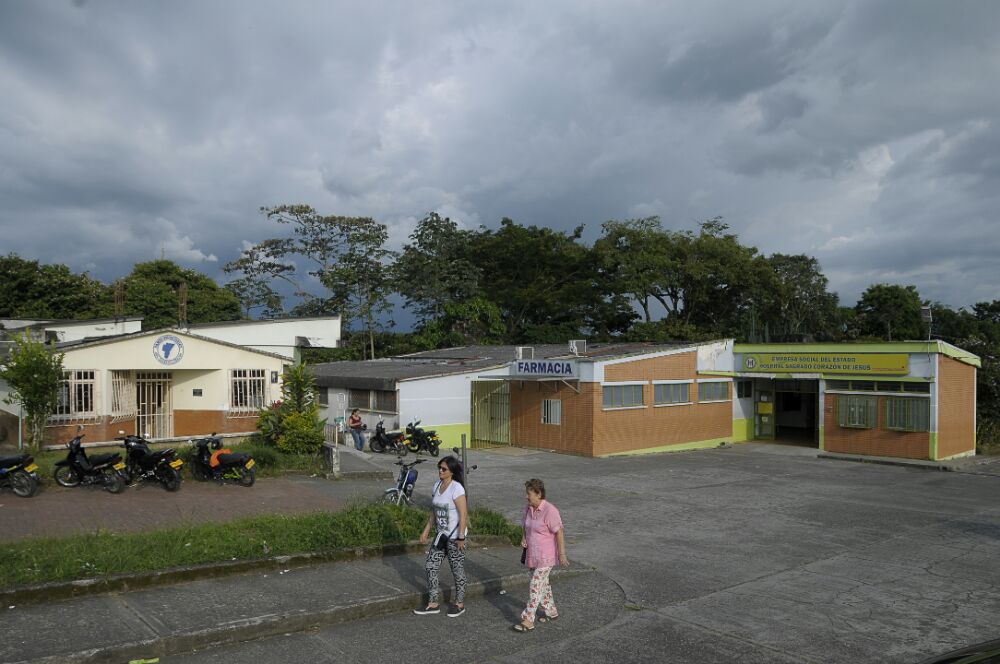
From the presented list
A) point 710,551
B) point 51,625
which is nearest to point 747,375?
point 710,551

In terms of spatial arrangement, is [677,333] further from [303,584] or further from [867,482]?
[303,584]

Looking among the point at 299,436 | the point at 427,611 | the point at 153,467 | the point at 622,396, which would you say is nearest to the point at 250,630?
the point at 427,611

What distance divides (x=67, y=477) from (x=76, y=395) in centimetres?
521

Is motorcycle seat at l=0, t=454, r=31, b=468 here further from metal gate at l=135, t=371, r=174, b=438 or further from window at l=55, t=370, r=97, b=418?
metal gate at l=135, t=371, r=174, b=438

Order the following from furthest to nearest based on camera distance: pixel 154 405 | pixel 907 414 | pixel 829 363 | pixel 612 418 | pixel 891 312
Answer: pixel 891 312 < pixel 829 363 < pixel 612 418 < pixel 907 414 < pixel 154 405

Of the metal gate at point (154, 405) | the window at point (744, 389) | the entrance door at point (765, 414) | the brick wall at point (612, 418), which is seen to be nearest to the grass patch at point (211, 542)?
the metal gate at point (154, 405)

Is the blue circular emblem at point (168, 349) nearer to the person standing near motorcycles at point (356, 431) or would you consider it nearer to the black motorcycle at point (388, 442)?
the person standing near motorcycles at point (356, 431)

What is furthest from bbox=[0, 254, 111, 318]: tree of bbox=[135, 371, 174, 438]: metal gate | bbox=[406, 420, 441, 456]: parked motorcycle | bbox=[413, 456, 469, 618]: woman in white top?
bbox=[413, 456, 469, 618]: woman in white top

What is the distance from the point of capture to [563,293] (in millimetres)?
43156

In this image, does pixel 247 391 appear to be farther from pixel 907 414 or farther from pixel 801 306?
pixel 801 306

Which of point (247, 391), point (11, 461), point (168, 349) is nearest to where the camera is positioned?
point (11, 461)

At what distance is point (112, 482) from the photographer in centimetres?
1240

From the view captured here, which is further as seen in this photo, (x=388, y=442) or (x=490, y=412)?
(x=490, y=412)

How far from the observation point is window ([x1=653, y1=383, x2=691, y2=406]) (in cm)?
2594
